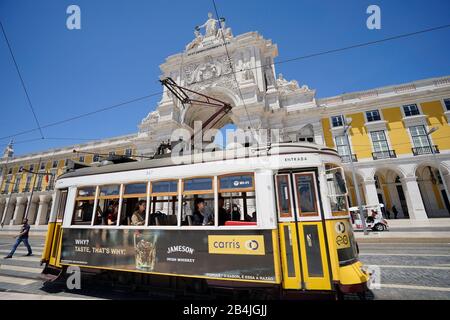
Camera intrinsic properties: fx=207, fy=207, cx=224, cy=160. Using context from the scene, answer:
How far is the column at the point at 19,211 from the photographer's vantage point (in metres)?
37.8

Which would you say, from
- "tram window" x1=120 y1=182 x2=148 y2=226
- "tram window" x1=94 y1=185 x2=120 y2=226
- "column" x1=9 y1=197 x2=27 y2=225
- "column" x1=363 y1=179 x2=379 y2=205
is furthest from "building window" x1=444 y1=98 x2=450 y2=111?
"column" x1=9 y1=197 x2=27 y2=225

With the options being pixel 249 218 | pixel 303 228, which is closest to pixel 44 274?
pixel 249 218

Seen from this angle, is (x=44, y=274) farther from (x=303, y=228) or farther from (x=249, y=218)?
(x=303, y=228)

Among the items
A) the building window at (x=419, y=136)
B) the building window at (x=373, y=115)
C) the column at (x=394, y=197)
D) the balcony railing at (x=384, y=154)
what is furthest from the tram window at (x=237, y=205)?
the column at (x=394, y=197)

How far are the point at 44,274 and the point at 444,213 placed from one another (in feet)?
108

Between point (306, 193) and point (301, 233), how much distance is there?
76 centimetres

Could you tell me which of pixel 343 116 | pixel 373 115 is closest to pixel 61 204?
pixel 343 116

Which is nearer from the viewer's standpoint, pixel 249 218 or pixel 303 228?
pixel 303 228

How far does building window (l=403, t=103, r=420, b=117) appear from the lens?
840 inches

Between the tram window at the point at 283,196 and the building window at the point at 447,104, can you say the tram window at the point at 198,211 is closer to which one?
the tram window at the point at 283,196

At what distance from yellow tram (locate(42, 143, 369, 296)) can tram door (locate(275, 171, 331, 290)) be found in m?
0.02

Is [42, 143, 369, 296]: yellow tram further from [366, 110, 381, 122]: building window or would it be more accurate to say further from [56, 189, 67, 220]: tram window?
[366, 110, 381, 122]: building window

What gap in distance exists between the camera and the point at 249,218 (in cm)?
504
